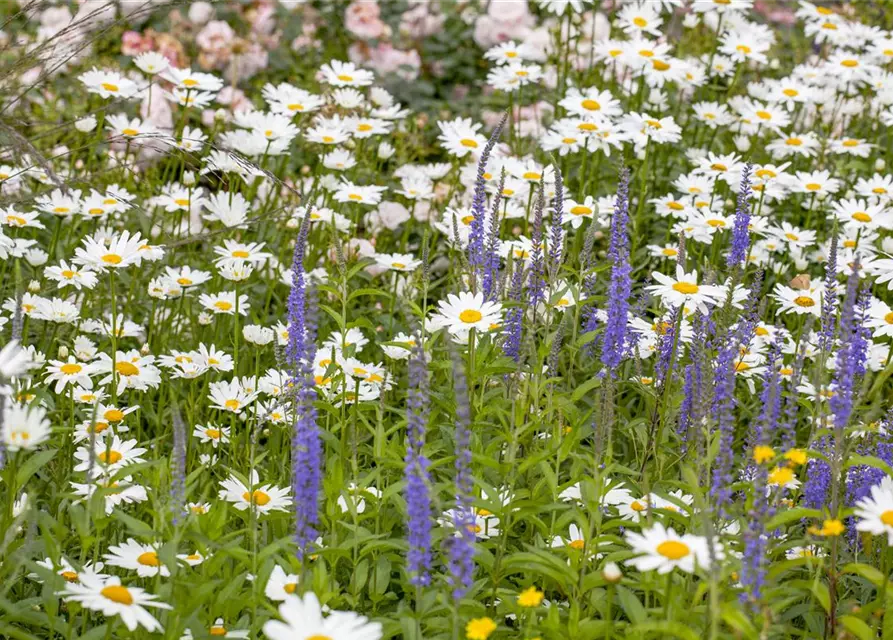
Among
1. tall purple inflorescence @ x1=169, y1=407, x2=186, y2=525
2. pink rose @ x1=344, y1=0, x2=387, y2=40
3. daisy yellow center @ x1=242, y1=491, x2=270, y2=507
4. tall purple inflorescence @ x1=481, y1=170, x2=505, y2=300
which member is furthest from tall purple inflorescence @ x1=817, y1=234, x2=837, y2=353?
pink rose @ x1=344, y1=0, x2=387, y2=40

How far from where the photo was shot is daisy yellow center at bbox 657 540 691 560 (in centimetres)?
189

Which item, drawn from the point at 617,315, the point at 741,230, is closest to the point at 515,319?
the point at 617,315

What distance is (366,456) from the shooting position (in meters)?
3.00

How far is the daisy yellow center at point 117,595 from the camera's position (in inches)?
76.0

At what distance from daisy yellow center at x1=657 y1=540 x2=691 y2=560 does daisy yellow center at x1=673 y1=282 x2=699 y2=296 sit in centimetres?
110

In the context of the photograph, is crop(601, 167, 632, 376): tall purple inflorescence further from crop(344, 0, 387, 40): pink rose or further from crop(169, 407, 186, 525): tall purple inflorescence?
crop(344, 0, 387, 40): pink rose

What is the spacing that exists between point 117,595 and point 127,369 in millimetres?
1244

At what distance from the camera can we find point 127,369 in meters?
3.09

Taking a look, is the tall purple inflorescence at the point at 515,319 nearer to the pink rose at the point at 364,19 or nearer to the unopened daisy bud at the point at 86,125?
the unopened daisy bud at the point at 86,125

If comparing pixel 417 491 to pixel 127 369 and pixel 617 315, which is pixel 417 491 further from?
pixel 127 369

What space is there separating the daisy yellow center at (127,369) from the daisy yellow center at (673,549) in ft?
5.54

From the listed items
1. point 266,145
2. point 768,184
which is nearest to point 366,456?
point 266,145

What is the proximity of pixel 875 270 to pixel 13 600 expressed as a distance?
2.63 metres

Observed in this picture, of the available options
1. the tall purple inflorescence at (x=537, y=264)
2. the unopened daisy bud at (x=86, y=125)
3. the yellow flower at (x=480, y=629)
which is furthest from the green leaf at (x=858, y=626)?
the unopened daisy bud at (x=86, y=125)
